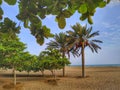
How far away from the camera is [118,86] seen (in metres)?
39.8

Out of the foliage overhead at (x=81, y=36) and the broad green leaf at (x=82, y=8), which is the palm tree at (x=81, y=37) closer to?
the foliage overhead at (x=81, y=36)

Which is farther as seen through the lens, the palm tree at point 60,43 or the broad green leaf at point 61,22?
the palm tree at point 60,43

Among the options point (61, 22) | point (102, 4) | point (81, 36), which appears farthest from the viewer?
point (81, 36)

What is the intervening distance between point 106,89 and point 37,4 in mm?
36109

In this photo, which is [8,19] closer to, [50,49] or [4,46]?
[4,46]

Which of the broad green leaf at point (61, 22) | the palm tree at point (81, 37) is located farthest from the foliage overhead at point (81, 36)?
the broad green leaf at point (61, 22)

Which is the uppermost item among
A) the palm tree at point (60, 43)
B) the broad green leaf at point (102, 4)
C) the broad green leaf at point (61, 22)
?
the palm tree at point (60, 43)

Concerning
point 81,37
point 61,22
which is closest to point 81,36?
point 81,37

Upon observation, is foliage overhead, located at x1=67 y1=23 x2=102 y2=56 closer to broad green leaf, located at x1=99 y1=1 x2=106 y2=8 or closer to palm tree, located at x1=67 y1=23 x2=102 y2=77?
palm tree, located at x1=67 y1=23 x2=102 y2=77

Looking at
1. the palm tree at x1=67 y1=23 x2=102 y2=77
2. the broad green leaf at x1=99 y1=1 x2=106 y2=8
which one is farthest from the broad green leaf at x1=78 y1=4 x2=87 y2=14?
the palm tree at x1=67 y1=23 x2=102 y2=77

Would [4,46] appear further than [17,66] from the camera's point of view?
No

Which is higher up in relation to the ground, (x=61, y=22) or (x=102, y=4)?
(x=102, y=4)

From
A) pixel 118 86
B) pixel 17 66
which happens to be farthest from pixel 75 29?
pixel 118 86

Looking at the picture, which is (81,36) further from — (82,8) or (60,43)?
(82,8)
